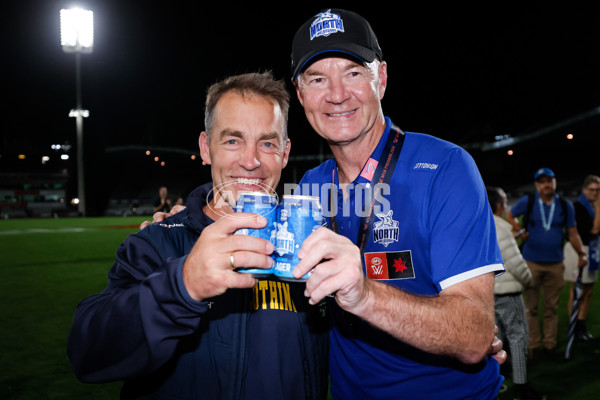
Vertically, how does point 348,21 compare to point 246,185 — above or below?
above

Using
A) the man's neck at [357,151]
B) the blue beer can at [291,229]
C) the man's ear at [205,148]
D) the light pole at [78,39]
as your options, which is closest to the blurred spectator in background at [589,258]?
the man's neck at [357,151]

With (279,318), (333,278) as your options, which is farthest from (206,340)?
(333,278)

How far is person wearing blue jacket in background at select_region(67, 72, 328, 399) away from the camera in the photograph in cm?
140

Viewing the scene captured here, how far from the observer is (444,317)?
159 centimetres

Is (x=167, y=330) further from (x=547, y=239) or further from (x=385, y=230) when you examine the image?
(x=547, y=239)

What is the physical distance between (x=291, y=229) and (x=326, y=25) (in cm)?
145

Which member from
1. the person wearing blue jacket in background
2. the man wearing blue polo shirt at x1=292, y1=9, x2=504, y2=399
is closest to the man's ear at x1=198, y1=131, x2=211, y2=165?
the person wearing blue jacket in background

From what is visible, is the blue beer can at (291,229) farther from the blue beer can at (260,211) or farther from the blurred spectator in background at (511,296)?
the blurred spectator in background at (511,296)

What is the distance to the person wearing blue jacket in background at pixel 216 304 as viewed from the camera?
140 centimetres

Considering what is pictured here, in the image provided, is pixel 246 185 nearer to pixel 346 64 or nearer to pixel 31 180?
pixel 346 64

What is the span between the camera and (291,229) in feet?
4.60

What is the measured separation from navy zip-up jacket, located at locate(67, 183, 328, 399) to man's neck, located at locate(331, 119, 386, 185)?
83 centimetres

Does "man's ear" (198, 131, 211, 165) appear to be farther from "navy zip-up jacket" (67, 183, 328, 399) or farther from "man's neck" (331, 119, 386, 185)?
"man's neck" (331, 119, 386, 185)

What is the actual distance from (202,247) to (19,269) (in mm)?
12710
